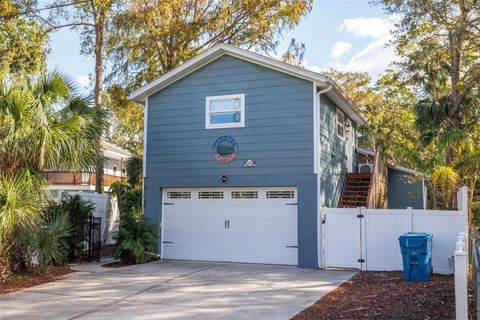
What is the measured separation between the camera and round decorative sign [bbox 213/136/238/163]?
474 inches

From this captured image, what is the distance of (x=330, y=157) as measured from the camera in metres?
12.7

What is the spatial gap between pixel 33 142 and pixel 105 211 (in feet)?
19.0

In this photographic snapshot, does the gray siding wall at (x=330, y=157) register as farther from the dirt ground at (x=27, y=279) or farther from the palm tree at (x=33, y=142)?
the dirt ground at (x=27, y=279)

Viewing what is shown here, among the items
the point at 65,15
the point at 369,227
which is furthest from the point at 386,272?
the point at 65,15

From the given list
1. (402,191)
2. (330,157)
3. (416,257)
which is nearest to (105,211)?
(330,157)

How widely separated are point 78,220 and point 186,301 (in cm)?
570

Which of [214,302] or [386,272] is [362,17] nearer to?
[386,272]

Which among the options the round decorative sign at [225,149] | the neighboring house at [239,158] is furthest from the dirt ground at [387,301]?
the round decorative sign at [225,149]

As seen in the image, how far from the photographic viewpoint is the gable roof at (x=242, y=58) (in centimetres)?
1135

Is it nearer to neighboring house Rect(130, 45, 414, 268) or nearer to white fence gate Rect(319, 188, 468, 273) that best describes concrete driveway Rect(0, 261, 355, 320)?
white fence gate Rect(319, 188, 468, 273)

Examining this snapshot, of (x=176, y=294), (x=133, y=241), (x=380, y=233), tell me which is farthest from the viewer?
(x=133, y=241)

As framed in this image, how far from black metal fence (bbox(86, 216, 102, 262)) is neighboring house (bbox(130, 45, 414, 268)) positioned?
4.65ft

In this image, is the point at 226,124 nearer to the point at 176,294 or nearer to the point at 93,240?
the point at 93,240

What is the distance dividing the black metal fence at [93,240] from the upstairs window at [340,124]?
24.7ft
